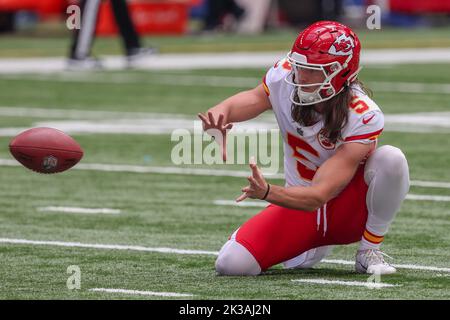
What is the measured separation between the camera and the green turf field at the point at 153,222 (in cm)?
680

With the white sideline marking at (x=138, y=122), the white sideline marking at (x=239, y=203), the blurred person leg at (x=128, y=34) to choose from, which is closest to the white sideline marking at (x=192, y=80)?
the blurred person leg at (x=128, y=34)

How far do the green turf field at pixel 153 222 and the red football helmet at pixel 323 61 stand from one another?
0.90m

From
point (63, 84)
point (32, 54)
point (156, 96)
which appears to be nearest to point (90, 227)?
point (156, 96)

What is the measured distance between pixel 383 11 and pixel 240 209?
84.8 feet

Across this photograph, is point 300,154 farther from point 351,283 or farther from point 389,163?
point 351,283

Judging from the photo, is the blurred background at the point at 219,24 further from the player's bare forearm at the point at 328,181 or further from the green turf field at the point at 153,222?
the player's bare forearm at the point at 328,181

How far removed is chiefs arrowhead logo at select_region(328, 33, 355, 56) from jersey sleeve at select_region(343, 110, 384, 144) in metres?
0.31

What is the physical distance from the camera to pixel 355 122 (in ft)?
22.7

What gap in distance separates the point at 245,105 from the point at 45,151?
1.03m

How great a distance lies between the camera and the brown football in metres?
7.40

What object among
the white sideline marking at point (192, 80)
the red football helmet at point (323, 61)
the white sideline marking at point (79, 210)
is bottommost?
the white sideline marking at point (192, 80)

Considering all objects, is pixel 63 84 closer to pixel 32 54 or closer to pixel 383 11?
pixel 32 54

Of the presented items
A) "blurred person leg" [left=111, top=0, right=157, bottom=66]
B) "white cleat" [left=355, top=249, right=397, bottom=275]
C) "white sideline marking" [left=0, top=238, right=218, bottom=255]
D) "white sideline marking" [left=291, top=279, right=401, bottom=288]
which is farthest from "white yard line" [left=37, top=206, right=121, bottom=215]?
"blurred person leg" [left=111, top=0, right=157, bottom=66]

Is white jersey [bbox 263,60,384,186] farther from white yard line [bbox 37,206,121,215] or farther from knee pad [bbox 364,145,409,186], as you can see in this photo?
white yard line [bbox 37,206,121,215]
